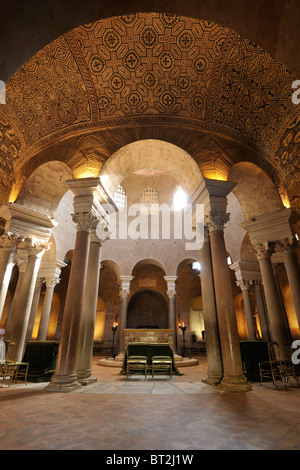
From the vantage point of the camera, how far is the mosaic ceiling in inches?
233

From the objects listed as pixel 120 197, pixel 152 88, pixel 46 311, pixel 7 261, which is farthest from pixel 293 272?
pixel 120 197

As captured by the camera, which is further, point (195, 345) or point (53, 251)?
point (195, 345)

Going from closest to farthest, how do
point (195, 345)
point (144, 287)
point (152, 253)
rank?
point (152, 253)
point (195, 345)
point (144, 287)

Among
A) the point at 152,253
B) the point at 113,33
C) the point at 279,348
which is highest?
the point at 113,33

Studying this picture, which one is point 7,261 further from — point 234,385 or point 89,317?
point 234,385

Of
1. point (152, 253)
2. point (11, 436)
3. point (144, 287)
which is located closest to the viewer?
point (11, 436)

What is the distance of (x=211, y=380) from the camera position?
5.68 metres

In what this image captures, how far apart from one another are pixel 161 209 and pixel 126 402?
1433 cm

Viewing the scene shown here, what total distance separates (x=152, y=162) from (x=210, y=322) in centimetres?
553

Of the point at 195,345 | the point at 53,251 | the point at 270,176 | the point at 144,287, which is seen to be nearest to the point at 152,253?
the point at 144,287

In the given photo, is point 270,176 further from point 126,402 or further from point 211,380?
point 126,402

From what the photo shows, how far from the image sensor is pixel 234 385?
200 inches
